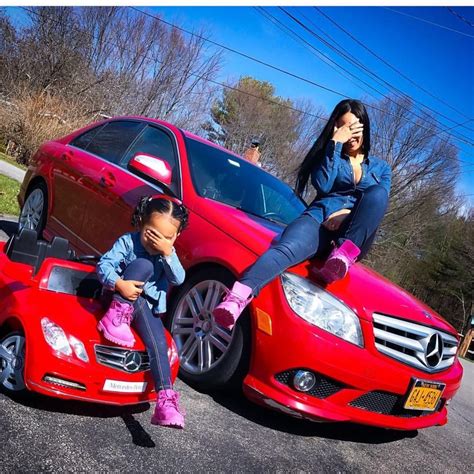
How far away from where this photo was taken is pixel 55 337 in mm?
2141

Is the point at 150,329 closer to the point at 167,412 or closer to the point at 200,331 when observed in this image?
the point at 167,412

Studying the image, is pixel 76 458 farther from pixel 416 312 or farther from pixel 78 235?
pixel 78 235

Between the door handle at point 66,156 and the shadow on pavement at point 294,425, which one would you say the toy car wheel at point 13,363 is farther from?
the door handle at point 66,156

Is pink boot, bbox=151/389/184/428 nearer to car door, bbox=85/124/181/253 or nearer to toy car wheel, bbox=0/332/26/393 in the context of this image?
toy car wheel, bbox=0/332/26/393

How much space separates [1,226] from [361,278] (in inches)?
177

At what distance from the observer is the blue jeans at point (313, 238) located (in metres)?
2.65

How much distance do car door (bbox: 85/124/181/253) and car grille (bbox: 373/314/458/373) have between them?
1.62m

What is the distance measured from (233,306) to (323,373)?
0.57 metres

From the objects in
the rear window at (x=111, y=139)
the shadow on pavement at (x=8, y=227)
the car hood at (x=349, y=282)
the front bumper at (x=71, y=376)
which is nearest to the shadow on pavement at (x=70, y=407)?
the front bumper at (x=71, y=376)

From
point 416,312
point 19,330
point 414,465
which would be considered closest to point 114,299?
point 19,330

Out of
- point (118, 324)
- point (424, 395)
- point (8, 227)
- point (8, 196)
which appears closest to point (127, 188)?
point (118, 324)

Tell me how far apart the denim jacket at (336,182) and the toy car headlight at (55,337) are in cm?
165

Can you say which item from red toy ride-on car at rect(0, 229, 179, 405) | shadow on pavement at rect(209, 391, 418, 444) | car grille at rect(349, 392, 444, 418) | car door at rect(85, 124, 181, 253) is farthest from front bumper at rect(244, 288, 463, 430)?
car door at rect(85, 124, 181, 253)

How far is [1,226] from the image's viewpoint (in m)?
5.87
